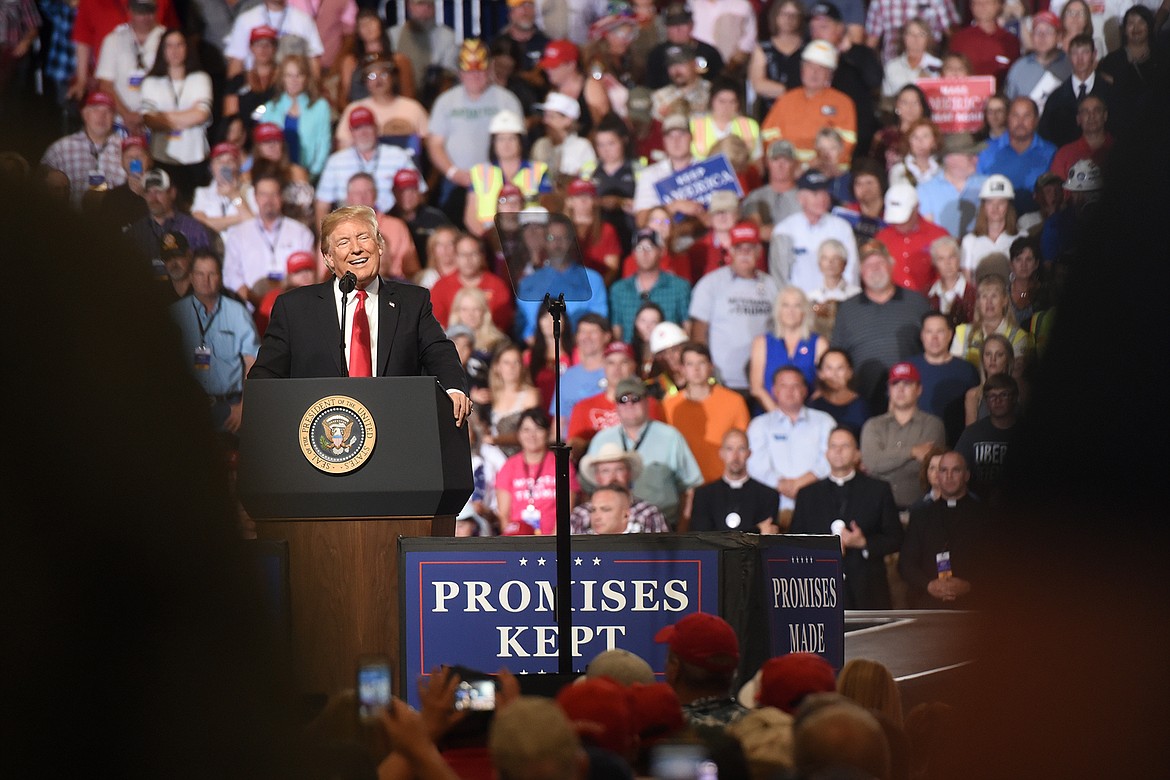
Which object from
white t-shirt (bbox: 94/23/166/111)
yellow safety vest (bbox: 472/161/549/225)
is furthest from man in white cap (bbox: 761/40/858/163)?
white t-shirt (bbox: 94/23/166/111)

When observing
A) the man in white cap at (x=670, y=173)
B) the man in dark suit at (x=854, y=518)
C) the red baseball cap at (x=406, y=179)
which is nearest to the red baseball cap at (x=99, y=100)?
the red baseball cap at (x=406, y=179)

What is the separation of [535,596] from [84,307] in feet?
10.5

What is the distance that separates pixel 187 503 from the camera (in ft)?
3.83

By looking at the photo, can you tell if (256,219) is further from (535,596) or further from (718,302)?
(535,596)

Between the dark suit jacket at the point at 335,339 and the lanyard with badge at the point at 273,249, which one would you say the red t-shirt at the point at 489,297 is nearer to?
the lanyard with badge at the point at 273,249

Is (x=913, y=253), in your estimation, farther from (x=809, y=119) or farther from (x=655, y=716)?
(x=655, y=716)

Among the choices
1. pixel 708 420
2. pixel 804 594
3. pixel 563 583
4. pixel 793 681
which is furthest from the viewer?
pixel 708 420

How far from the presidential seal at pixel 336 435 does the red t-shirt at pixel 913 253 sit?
223 inches

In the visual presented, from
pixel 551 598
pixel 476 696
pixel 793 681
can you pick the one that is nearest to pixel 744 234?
pixel 551 598

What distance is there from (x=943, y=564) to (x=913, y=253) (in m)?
2.29

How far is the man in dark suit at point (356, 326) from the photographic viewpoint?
4.50 meters

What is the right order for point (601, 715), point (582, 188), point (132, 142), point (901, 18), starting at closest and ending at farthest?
point (601, 715) → point (582, 188) → point (132, 142) → point (901, 18)

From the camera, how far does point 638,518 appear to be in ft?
26.3

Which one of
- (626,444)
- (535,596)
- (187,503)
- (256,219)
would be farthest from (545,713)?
(256,219)
